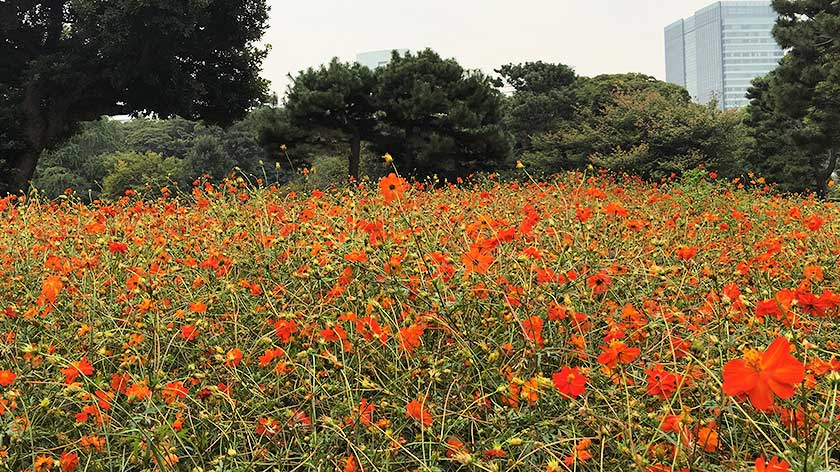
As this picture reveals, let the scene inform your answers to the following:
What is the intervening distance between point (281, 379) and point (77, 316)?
0.70m

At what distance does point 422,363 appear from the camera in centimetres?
121

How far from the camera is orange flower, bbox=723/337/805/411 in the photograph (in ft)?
1.97

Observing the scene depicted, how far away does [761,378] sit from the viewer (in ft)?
1.99

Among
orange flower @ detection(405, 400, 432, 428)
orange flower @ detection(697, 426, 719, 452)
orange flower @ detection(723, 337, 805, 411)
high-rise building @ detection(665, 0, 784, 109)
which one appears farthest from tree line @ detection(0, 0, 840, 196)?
high-rise building @ detection(665, 0, 784, 109)

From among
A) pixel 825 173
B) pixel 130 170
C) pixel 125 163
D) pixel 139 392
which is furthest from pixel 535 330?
pixel 125 163

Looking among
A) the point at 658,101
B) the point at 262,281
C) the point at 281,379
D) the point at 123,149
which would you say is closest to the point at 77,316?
the point at 262,281

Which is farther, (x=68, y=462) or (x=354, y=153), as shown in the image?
(x=354, y=153)

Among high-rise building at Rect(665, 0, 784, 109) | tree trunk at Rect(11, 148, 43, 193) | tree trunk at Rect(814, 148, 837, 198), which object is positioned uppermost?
high-rise building at Rect(665, 0, 784, 109)

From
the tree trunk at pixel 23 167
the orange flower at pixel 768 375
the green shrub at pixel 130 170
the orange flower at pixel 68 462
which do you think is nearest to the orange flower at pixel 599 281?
the orange flower at pixel 768 375

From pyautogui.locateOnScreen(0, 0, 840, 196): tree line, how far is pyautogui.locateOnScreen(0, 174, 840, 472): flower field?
19.0 feet

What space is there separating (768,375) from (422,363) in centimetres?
69

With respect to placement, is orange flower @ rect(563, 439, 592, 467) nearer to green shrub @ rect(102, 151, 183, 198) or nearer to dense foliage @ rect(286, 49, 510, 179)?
dense foliage @ rect(286, 49, 510, 179)

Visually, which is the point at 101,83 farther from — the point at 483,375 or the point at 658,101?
the point at 658,101

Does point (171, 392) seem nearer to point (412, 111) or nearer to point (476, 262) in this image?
point (476, 262)
